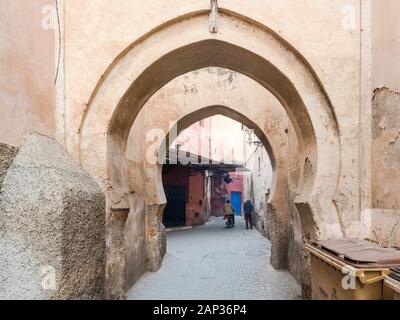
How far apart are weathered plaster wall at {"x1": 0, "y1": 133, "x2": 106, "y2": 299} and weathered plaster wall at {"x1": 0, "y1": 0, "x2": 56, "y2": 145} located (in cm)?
27

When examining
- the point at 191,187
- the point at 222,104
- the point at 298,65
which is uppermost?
the point at 222,104

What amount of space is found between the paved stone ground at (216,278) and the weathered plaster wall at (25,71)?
12.0 feet

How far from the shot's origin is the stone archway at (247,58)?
412 centimetres

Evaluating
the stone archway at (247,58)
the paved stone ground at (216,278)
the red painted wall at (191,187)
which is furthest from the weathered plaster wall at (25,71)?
the red painted wall at (191,187)

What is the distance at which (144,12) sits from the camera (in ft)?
13.9

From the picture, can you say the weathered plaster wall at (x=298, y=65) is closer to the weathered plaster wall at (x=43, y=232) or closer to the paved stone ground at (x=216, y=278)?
the weathered plaster wall at (x=43, y=232)

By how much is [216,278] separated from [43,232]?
519 centimetres

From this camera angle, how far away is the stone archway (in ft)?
13.5

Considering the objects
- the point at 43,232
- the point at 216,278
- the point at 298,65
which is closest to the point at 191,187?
the point at 216,278

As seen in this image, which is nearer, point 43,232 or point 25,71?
point 43,232

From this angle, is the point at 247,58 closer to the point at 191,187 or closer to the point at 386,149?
the point at 386,149

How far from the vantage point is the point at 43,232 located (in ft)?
8.98
